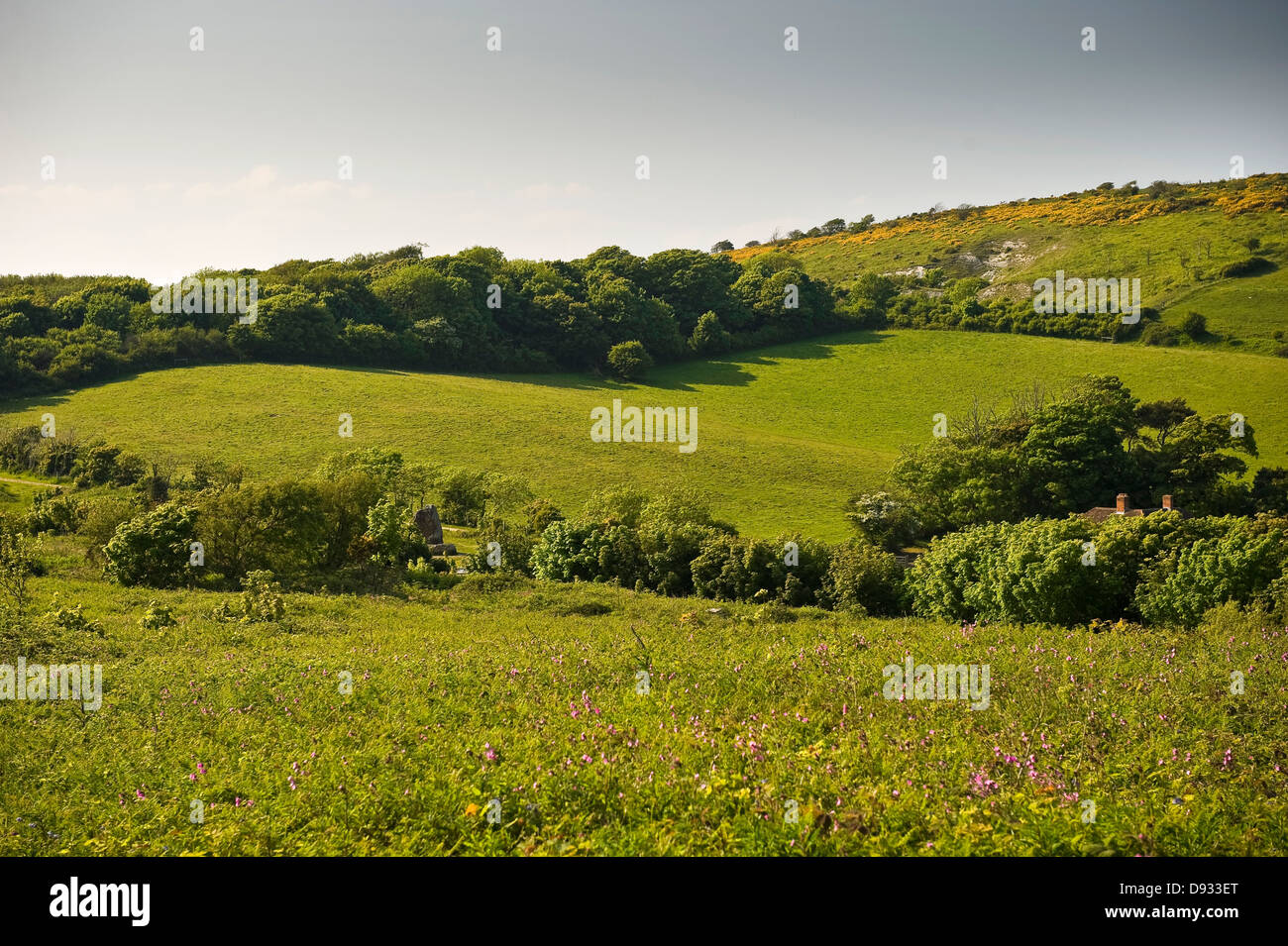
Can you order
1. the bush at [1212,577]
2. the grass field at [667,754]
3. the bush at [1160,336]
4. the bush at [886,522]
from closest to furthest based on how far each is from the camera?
the grass field at [667,754] → the bush at [1212,577] → the bush at [886,522] → the bush at [1160,336]

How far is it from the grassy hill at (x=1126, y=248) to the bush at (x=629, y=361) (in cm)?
5954

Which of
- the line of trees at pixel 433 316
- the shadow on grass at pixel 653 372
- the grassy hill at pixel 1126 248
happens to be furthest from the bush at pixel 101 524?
the grassy hill at pixel 1126 248

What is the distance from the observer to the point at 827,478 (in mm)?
67188

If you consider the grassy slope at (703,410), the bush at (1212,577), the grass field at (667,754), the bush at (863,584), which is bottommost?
the bush at (863,584)

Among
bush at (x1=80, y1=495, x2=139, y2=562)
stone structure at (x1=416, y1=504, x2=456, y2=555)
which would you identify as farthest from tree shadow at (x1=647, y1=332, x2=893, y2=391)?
bush at (x1=80, y1=495, x2=139, y2=562)

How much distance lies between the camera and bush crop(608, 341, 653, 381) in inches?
3942

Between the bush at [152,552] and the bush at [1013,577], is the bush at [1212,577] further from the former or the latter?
the bush at [152,552]

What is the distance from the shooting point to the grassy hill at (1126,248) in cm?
10512

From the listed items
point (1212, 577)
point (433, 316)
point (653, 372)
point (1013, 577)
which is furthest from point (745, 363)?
point (1212, 577)

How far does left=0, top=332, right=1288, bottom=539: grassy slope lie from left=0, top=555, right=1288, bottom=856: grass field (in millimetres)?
41779

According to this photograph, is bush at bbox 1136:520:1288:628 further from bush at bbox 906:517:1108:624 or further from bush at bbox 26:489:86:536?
bush at bbox 26:489:86:536
